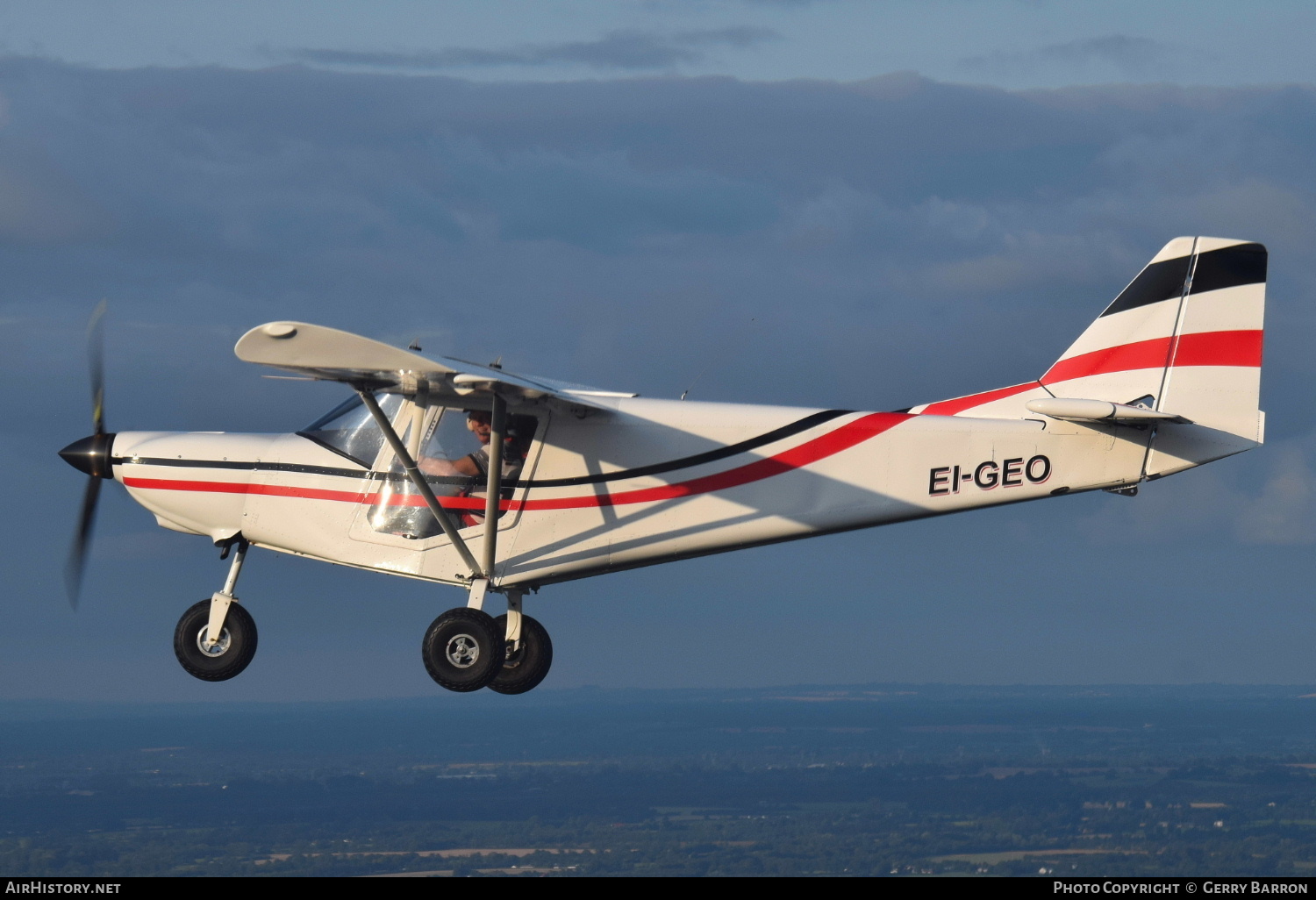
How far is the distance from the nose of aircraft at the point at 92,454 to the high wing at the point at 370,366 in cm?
438

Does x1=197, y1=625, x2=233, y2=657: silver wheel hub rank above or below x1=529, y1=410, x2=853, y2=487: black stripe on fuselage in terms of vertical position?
below

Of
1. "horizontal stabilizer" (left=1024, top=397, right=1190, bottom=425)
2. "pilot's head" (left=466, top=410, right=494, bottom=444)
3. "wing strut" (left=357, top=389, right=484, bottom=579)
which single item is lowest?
"wing strut" (left=357, top=389, right=484, bottom=579)

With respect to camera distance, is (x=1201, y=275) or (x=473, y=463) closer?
(x=473, y=463)

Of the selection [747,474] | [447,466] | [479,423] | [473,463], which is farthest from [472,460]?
[747,474]

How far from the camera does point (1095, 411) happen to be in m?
14.7

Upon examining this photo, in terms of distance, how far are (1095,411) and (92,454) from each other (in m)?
11.0

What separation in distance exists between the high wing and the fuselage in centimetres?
81

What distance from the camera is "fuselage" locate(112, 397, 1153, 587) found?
15516mm

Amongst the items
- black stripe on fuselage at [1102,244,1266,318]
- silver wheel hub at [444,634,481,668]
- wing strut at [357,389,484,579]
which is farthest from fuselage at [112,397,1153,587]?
black stripe on fuselage at [1102,244,1266,318]

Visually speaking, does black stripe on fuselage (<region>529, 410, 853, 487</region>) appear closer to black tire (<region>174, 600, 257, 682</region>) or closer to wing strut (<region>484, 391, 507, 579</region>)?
wing strut (<region>484, 391, 507, 579</region>)

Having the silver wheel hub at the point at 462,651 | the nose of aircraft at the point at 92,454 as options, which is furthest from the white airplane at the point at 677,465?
the nose of aircraft at the point at 92,454

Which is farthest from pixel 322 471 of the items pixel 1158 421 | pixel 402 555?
pixel 1158 421

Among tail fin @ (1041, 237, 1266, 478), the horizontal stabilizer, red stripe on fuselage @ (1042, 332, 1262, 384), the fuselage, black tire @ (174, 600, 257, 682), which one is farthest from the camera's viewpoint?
black tire @ (174, 600, 257, 682)

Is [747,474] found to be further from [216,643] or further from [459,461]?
[216,643]
